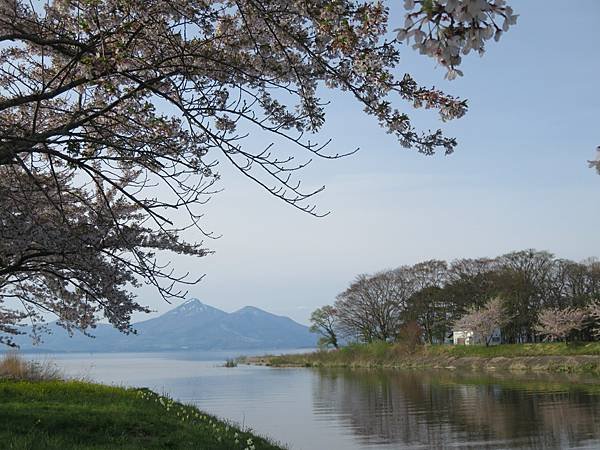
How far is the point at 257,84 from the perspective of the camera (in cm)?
747

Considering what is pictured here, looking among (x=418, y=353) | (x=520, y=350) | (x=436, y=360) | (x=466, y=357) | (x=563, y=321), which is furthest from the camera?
(x=418, y=353)

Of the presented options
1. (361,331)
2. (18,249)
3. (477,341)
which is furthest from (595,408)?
(361,331)

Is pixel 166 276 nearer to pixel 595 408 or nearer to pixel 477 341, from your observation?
pixel 595 408

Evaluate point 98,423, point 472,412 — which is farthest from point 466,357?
point 98,423

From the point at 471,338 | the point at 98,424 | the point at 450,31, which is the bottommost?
the point at 471,338

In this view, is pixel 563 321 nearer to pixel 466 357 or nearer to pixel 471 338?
pixel 466 357

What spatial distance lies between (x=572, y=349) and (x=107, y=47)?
52498 mm

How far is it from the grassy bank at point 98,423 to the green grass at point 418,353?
3797 cm

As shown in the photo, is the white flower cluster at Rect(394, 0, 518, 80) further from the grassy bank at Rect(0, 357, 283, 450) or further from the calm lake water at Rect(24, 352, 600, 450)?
the calm lake water at Rect(24, 352, 600, 450)

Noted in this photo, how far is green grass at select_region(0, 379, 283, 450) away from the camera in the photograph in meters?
9.80

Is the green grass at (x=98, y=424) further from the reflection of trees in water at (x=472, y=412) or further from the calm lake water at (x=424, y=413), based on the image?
the reflection of trees in water at (x=472, y=412)

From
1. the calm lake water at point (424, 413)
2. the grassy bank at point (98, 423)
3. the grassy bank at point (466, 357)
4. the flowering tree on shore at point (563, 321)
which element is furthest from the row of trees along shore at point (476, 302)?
the grassy bank at point (98, 423)

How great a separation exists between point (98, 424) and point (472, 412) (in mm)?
16408

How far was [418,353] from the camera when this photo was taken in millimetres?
64688
